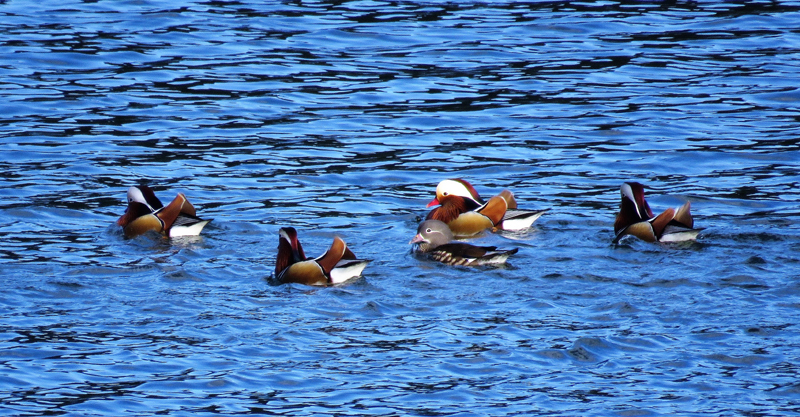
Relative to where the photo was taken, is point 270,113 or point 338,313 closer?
point 338,313

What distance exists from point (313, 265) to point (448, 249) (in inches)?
62.5

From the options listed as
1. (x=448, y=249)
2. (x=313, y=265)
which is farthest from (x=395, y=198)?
(x=313, y=265)

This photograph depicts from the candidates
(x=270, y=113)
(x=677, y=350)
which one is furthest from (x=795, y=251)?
(x=270, y=113)

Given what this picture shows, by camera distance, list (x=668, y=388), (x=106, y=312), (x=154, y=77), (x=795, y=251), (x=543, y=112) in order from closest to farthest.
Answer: (x=668, y=388)
(x=106, y=312)
(x=795, y=251)
(x=543, y=112)
(x=154, y=77)

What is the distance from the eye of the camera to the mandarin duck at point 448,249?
11.5 m

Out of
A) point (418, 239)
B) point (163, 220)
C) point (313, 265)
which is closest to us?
point (313, 265)

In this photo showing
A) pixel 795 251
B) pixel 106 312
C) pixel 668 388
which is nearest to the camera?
pixel 668 388

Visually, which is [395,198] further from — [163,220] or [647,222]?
[647,222]

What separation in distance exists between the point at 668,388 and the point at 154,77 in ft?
45.6

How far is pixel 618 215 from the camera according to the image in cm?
1262

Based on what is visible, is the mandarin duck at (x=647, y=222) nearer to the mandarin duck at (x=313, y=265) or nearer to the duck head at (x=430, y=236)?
the duck head at (x=430, y=236)

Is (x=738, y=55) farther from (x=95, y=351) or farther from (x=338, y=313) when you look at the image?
(x=95, y=351)

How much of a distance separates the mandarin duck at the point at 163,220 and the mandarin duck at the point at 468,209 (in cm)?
265

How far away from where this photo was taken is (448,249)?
1183 cm
